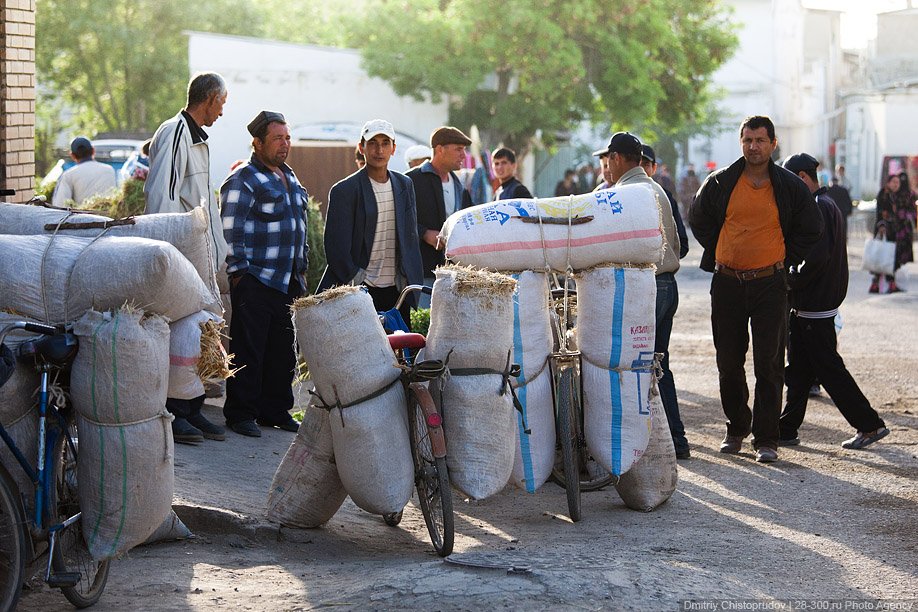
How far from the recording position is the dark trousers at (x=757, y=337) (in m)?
7.85

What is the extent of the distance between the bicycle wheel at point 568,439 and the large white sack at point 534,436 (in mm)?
56

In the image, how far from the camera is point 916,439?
348 inches

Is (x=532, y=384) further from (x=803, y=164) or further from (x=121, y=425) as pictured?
(x=803, y=164)

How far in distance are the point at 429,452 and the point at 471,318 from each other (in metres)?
0.62

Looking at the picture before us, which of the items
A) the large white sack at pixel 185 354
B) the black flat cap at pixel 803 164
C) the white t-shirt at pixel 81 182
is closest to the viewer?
the large white sack at pixel 185 354

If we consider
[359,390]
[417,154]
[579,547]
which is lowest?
[579,547]

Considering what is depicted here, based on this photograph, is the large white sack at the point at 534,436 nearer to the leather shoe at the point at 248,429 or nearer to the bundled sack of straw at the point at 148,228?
the bundled sack of straw at the point at 148,228

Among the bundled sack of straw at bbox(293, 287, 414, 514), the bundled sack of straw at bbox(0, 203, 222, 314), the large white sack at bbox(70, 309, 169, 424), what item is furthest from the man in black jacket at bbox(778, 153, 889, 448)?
the large white sack at bbox(70, 309, 169, 424)

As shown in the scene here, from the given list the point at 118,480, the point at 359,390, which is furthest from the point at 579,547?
the point at 118,480

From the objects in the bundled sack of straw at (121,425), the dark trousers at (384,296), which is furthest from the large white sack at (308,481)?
the dark trousers at (384,296)

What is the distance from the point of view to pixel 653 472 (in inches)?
259

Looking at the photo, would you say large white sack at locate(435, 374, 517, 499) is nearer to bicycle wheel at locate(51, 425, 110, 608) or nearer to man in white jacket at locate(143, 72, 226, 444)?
bicycle wheel at locate(51, 425, 110, 608)

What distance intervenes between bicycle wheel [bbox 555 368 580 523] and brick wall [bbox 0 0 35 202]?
13.1 ft

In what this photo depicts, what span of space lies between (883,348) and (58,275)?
34.8 ft
